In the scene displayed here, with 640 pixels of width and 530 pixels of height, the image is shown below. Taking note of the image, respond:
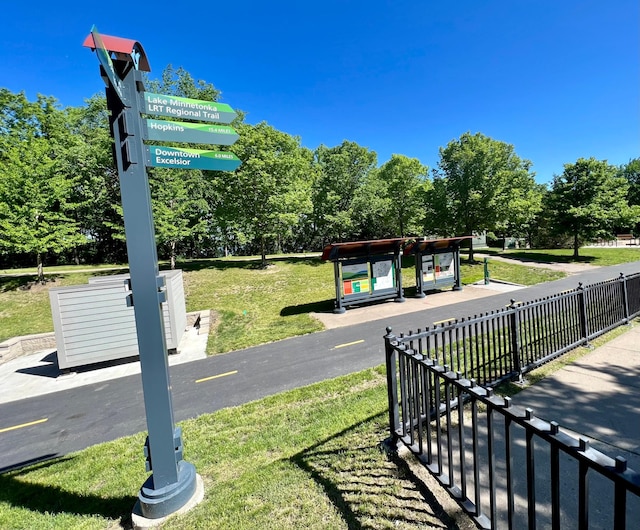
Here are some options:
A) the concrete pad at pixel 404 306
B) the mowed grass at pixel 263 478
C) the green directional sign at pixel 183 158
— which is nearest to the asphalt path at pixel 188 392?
the mowed grass at pixel 263 478

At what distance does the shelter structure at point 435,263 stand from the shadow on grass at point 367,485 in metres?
11.2

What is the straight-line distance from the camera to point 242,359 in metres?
7.84

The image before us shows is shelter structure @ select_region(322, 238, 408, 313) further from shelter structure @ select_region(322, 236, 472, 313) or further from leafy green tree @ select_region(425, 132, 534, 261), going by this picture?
leafy green tree @ select_region(425, 132, 534, 261)

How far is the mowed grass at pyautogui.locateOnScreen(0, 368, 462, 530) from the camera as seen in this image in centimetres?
262

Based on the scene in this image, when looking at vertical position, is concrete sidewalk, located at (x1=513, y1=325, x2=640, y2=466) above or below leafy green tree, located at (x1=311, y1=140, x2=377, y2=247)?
below

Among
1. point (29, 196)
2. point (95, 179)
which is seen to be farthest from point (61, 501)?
point (95, 179)

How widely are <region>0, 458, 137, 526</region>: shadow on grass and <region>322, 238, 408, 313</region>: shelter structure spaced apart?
914 centimetres

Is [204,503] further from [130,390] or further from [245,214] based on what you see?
[245,214]

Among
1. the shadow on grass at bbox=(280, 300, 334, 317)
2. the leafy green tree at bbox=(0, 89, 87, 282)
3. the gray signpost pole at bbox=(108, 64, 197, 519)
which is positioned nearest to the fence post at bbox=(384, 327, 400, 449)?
the gray signpost pole at bbox=(108, 64, 197, 519)

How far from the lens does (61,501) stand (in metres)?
3.32

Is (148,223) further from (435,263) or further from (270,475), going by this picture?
(435,263)

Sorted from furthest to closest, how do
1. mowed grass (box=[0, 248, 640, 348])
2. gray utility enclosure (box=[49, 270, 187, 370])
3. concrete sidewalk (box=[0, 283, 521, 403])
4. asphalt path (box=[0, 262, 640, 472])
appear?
1. mowed grass (box=[0, 248, 640, 348])
2. gray utility enclosure (box=[49, 270, 187, 370])
3. concrete sidewalk (box=[0, 283, 521, 403])
4. asphalt path (box=[0, 262, 640, 472])

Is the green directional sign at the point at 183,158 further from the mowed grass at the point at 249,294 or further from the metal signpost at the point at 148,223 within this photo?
the mowed grass at the point at 249,294

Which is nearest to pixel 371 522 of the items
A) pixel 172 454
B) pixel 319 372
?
pixel 172 454
